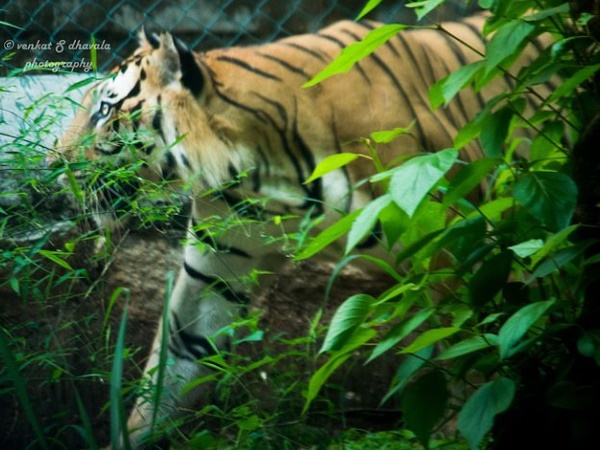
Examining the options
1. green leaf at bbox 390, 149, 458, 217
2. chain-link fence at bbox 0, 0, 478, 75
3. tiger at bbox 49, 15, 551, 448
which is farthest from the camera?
chain-link fence at bbox 0, 0, 478, 75

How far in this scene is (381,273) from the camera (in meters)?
3.57

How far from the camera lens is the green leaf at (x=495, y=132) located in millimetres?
1629

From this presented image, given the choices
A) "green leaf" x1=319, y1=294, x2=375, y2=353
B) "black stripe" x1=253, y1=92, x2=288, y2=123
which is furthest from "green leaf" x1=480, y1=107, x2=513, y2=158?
"black stripe" x1=253, y1=92, x2=288, y2=123

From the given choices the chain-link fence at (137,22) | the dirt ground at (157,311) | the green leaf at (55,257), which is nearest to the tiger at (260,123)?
the chain-link fence at (137,22)

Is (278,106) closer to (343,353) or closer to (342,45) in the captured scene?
(342,45)

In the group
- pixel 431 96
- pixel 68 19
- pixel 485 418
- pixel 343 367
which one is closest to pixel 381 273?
pixel 343 367

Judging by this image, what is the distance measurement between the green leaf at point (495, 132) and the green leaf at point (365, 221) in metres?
0.24

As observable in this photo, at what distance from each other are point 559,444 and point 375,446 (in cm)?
74

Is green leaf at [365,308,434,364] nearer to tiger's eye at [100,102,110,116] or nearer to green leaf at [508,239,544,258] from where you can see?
green leaf at [508,239,544,258]

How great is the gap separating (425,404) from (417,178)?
0.45m

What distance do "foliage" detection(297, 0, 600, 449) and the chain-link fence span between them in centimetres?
186

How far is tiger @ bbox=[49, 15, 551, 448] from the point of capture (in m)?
2.94

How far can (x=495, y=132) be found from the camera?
1644 mm

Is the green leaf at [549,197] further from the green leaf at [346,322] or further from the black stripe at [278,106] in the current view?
the black stripe at [278,106]
